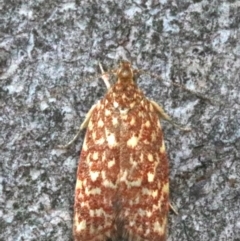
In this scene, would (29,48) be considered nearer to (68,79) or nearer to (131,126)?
(68,79)

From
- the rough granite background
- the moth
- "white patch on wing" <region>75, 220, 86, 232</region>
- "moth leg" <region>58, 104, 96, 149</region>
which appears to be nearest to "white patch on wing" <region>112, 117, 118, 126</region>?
the moth

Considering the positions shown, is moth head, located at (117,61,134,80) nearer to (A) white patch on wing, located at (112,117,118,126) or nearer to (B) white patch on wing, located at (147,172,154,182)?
(A) white patch on wing, located at (112,117,118,126)

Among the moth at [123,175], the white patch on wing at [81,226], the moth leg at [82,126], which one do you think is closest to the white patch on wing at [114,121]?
the moth at [123,175]

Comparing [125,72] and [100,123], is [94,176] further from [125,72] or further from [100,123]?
[125,72]

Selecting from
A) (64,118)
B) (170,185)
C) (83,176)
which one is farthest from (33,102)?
(170,185)

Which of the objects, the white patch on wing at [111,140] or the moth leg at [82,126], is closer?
the white patch on wing at [111,140]

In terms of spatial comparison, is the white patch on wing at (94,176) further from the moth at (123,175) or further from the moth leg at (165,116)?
the moth leg at (165,116)

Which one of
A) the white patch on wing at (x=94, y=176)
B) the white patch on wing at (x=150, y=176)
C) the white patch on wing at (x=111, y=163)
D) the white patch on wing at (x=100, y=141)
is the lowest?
the white patch on wing at (x=150, y=176)

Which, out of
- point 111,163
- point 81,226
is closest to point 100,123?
point 111,163
